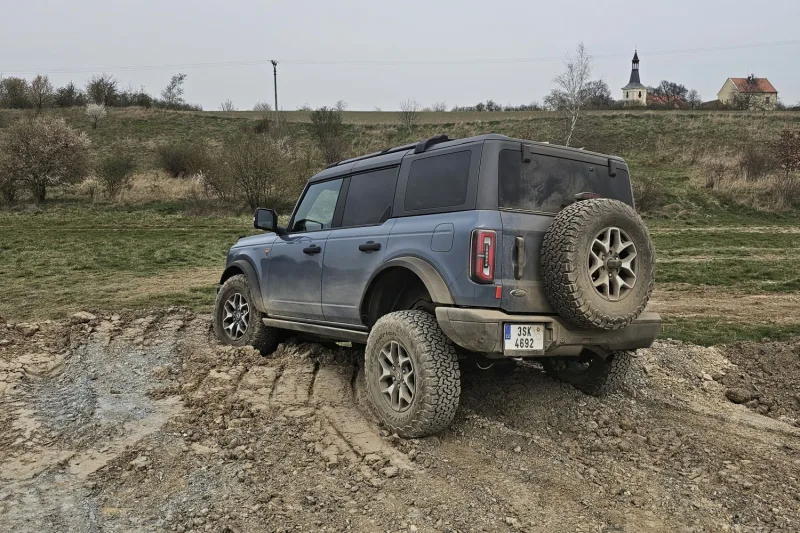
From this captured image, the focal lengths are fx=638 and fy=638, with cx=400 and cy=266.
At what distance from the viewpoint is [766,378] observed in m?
5.70

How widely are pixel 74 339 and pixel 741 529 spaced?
636 cm

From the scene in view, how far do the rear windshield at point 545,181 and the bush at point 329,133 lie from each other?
3152 cm

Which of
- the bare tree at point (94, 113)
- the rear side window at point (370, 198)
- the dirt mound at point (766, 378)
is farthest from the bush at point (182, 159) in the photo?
the dirt mound at point (766, 378)

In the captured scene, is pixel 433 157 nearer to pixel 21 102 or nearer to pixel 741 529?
pixel 741 529

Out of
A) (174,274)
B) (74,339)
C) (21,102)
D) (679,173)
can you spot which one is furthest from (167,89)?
(74,339)

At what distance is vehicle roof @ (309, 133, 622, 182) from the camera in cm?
424

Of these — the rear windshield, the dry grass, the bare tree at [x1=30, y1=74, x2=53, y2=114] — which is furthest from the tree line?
the rear windshield

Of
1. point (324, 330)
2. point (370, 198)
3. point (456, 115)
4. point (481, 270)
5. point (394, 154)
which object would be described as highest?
point (456, 115)

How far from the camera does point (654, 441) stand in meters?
4.12

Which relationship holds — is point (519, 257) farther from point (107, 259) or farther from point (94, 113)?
point (94, 113)

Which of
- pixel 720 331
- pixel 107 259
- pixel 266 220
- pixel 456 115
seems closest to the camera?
pixel 266 220

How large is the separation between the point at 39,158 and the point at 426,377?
31.0 m

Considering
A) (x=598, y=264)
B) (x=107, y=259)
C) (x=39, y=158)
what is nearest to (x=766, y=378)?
(x=598, y=264)

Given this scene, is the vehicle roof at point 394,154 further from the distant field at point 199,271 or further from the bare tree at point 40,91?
the bare tree at point 40,91
